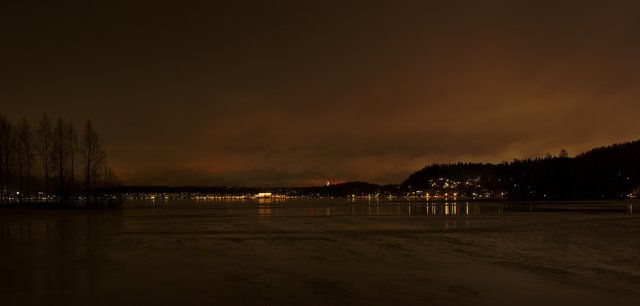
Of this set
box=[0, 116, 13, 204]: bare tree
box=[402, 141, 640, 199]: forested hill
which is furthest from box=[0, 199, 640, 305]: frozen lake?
box=[402, 141, 640, 199]: forested hill

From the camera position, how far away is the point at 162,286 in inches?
488

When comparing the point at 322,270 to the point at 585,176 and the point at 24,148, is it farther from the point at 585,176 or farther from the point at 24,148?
the point at 585,176

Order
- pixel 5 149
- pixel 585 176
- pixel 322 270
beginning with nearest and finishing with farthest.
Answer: pixel 322 270
pixel 5 149
pixel 585 176

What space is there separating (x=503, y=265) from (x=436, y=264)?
1.81 m

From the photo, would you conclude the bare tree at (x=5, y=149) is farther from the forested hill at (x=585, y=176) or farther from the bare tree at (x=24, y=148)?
the forested hill at (x=585, y=176)

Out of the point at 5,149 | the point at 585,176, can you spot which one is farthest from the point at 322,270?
the point at 585,176

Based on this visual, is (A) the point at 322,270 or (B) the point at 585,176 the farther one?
(B) the point at 585,176

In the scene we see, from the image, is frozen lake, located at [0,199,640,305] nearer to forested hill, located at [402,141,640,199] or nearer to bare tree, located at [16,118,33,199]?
bare tree, located at [16,118,33,199]

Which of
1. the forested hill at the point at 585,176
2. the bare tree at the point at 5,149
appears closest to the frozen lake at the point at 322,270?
the bare tree at the point at 5,149

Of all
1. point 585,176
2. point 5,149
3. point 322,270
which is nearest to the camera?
point 322,270

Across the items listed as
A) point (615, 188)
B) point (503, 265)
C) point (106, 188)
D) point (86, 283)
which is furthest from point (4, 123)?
point (615, 188)

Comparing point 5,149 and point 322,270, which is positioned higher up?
point 5,149

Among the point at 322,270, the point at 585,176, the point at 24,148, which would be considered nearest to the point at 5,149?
the point at 24,148

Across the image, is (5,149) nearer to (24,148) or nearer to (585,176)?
(24,148)
